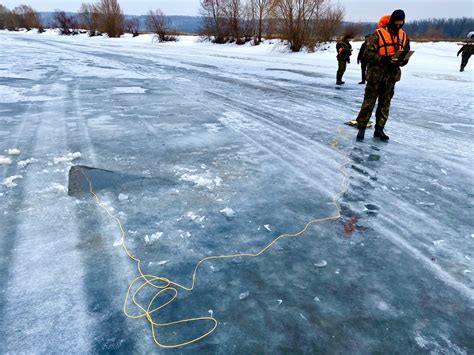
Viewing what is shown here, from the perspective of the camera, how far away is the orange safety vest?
5.25 meters

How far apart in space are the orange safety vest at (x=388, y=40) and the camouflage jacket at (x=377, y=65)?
6cm

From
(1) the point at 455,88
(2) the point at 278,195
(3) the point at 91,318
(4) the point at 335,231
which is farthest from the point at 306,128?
(1) the point at 455,88

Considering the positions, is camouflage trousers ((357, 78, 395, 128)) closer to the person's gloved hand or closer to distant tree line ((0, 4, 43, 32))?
the person's gloved hand

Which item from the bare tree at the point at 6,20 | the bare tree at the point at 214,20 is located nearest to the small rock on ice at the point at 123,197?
the bare tree at the point at 214,20

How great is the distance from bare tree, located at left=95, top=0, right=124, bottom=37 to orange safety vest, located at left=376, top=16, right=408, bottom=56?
49811 mm

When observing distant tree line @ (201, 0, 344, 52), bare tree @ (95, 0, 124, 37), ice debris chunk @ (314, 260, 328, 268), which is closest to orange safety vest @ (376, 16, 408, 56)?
ice debris chunk @ (314, 260, 328, 268)

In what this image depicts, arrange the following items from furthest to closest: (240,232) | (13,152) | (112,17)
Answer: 1. (112,17)
2. (13,152)
3. (240,232)

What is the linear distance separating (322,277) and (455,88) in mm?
11864

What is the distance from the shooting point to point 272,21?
29328 millimetres

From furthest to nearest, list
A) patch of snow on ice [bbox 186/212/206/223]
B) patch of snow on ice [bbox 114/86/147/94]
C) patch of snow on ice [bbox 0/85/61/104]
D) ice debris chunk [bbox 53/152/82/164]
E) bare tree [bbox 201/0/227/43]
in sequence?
bare tree [bbox 201/0/227/43], patch of snow on ice [bbox 114/86/147/94], patch of snow on ice [bbox 0/85/61/104], ice debris chunk [bbox 53/152/82/164], patch of snow on ice [bbox 186/212/206/223]

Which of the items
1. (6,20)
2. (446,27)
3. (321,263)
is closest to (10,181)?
(321,263)

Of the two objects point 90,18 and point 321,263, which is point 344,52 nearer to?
point 321,263

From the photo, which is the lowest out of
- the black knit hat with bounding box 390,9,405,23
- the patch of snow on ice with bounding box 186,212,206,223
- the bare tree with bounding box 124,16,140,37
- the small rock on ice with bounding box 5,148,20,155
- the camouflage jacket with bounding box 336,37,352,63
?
the patch of snow on ice with bounding box 186,212,206,223

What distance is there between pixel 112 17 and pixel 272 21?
28617mm
